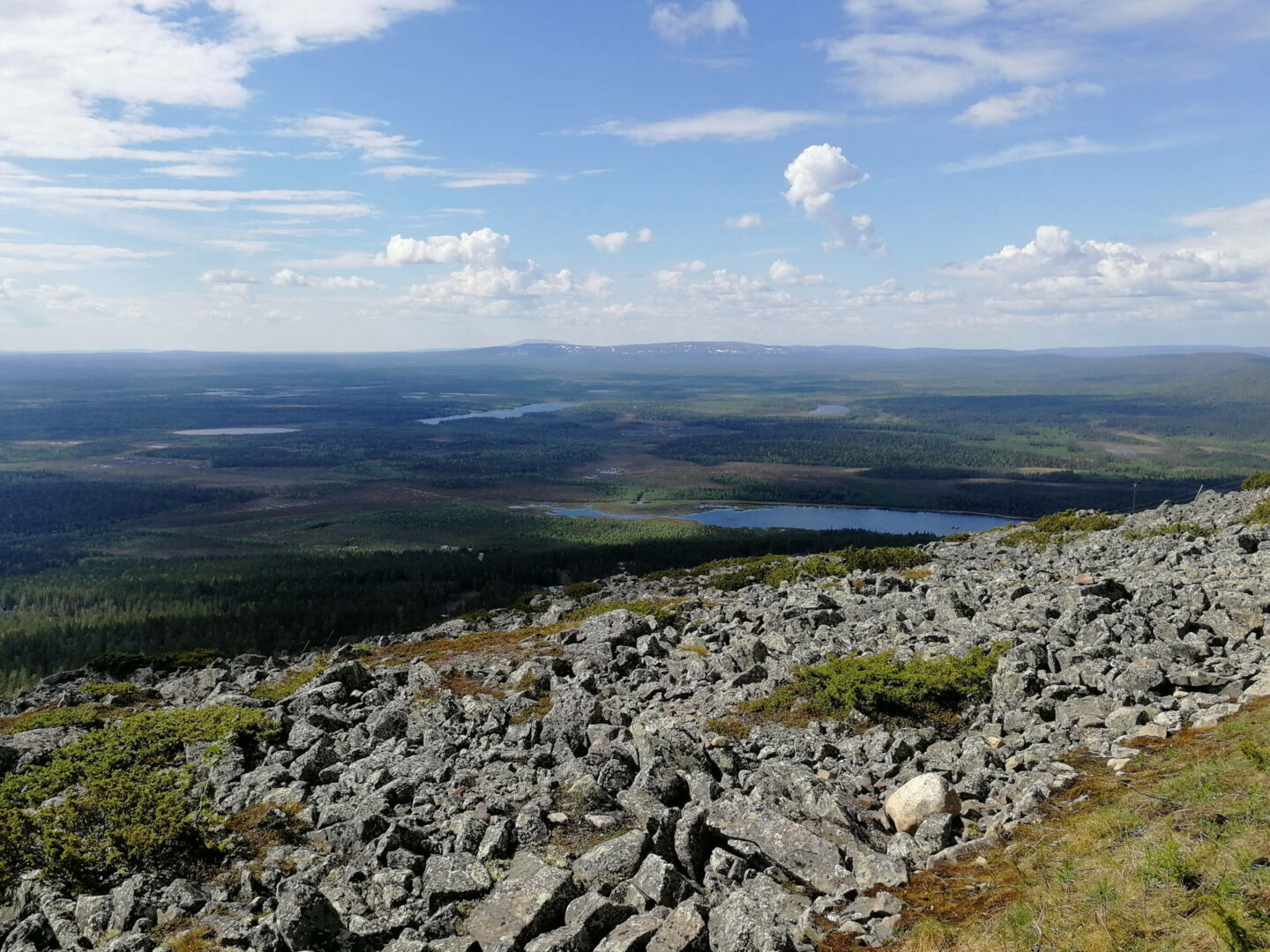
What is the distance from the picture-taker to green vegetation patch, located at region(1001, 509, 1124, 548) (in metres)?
46.3

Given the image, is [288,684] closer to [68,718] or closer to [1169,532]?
[68,718]

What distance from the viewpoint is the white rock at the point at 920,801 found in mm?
13734

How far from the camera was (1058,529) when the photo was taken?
5109 centimetres

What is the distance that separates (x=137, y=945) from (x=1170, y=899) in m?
14.6

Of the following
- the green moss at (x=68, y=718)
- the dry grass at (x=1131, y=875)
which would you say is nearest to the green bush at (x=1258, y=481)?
the dry grass at (x=1131, y=875)

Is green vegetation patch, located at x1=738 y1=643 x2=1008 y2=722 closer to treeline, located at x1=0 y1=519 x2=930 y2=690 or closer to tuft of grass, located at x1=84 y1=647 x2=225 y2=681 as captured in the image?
tuft of grass, located at x1=84 y1=647 x2=225 y2=681

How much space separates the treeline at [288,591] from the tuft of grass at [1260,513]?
54.1 meters

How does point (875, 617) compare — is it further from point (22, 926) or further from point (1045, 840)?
point (22, 926)

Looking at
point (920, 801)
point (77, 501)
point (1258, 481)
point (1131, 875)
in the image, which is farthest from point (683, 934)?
point (77, 501)

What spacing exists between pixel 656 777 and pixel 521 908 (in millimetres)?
4686

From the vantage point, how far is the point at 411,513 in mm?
159625

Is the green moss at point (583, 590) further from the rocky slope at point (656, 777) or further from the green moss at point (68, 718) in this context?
the green moss at point (68, 718)

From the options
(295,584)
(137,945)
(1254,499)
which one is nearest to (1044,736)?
(137,945)

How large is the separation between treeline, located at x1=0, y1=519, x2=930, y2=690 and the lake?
78.8 feet
